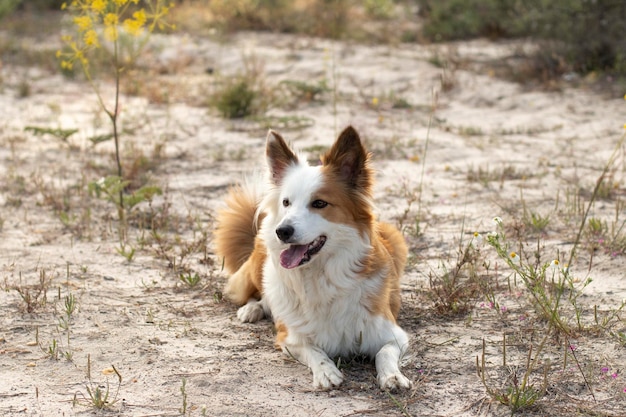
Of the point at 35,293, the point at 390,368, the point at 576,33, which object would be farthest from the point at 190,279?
the point at 576,33

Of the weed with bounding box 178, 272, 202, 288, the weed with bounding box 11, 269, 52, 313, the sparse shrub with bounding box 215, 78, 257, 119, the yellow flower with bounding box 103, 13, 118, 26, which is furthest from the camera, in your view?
the sparse shrub with bounding box 215, 78, 257, 119

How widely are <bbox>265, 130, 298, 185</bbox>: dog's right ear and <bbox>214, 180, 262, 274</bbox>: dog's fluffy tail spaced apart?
961 mm

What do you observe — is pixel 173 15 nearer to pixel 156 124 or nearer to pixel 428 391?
pixel 156 124

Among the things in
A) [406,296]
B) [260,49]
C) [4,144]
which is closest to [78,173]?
[4,144]

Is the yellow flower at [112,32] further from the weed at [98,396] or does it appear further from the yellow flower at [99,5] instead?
the weed at [98,396]

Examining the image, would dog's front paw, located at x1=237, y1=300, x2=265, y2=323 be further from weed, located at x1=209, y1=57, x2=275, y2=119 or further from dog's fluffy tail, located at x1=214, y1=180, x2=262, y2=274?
weed, located at x1=209, y1=57, x2=275, y2=119

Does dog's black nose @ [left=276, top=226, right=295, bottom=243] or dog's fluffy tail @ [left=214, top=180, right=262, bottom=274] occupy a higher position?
dog's black nose @ [left=276, top=226, right=295, bottom=243]

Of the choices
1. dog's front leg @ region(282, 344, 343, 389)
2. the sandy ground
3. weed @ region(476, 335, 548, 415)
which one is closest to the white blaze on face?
dog's front leg @ region(282, 344, 343, 389)

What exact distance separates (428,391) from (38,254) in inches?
125

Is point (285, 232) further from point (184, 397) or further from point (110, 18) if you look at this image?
point (110, 18)

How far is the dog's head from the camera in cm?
415

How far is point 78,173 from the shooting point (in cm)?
795

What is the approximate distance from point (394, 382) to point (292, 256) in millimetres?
816

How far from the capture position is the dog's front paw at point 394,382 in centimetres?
390
